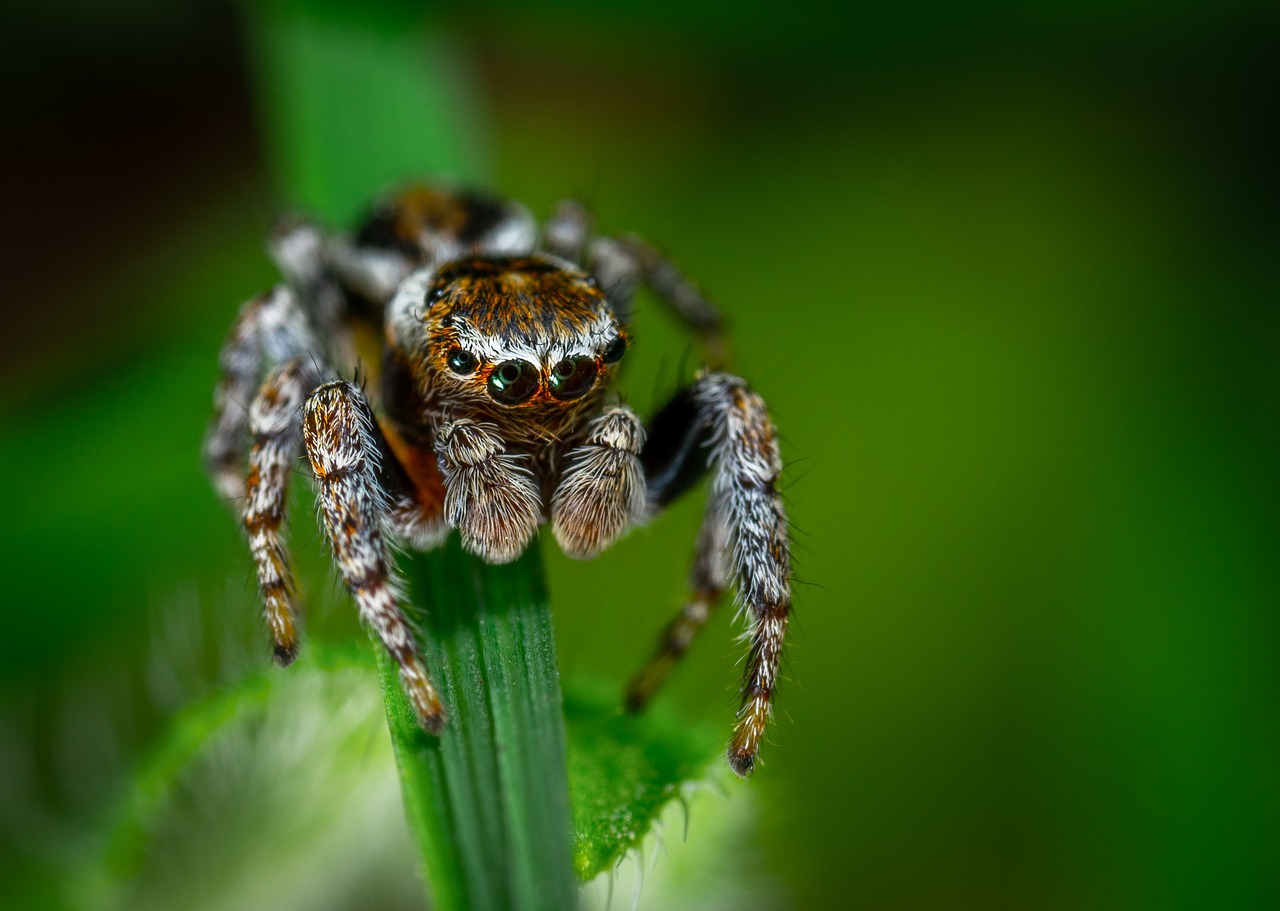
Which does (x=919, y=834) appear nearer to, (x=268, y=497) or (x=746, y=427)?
(x=746, y=427)

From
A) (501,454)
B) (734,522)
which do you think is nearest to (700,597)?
(734,522)

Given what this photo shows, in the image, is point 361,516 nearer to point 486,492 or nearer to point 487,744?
point 486,492

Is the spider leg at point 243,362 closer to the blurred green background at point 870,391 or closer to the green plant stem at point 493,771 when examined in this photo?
the blurred green background at point 870,391

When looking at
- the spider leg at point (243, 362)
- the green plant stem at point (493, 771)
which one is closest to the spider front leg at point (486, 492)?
the green plant stem at point (493, 771)

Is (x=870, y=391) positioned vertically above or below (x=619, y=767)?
below

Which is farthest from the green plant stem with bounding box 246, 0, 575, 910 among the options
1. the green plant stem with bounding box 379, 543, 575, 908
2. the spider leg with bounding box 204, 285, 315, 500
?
the spider leg with bounding box 204, 285, 315, 500
